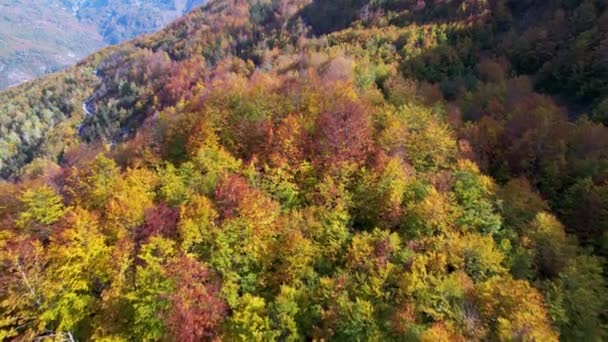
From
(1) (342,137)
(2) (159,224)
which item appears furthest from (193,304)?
(1) (342,137)

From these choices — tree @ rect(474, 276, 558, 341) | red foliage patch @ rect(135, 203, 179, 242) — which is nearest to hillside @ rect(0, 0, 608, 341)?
tree @ rect(474, 276, 558, 341)

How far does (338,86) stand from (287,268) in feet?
131

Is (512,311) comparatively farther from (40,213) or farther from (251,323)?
(40,213)

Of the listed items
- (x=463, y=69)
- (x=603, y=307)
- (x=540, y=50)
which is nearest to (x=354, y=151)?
(x=603, y=307)

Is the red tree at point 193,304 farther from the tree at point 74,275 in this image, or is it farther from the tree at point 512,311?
the tree at point 512,311

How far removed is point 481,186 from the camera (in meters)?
48.9

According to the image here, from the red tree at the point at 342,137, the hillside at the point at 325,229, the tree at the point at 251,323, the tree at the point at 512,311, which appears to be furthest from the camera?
the red tree at the point at 342,137

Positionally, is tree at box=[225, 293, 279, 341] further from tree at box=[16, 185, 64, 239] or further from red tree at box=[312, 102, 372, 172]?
tree at box=[16, 185, 64, 239]

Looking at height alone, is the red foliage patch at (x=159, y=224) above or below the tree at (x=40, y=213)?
below

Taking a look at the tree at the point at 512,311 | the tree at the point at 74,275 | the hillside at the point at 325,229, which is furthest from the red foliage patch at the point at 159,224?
the tree at the point at 512,311

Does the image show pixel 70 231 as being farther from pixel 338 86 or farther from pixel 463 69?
pixel 463 69

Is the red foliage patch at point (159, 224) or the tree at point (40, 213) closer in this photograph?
the red foliage patch at point (159, 224)

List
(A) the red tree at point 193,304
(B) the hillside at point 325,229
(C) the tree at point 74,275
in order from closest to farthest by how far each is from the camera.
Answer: (A) the red tree at point 193,304 < (B) the hillside at point 325,229 < (C) the tree at point 74,275

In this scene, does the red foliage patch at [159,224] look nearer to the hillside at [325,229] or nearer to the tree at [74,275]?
the hillside at [325,229]
